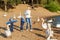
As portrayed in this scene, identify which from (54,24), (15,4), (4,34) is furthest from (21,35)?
(15,4)

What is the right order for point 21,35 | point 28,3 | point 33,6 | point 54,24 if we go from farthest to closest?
point 28,3 < point 33,6 < point 54,24 < point 21,35

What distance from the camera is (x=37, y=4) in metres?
33.8

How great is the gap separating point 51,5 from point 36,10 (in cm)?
386

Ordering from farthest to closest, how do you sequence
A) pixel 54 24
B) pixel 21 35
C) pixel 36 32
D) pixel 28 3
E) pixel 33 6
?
pixel 28 3
pixel 33 6
pixel 54 24
pixel 36 32
pixel 21 35

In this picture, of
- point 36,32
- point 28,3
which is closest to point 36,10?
point 28,3

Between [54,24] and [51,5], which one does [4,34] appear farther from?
[51,5]

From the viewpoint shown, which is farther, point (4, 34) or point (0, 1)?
point (0, 1)

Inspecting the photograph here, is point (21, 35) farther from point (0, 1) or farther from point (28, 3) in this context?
point (28, 3)

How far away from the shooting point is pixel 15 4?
106 feet

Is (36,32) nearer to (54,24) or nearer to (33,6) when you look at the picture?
(54,24)

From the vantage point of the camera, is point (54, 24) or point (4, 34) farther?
point (54, 24)

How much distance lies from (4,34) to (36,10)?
55.3 feet

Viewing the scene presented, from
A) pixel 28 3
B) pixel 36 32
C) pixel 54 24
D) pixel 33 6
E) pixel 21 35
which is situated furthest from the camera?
pixel 28 3

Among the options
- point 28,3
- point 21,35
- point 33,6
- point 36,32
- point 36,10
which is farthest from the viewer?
point 28,3
